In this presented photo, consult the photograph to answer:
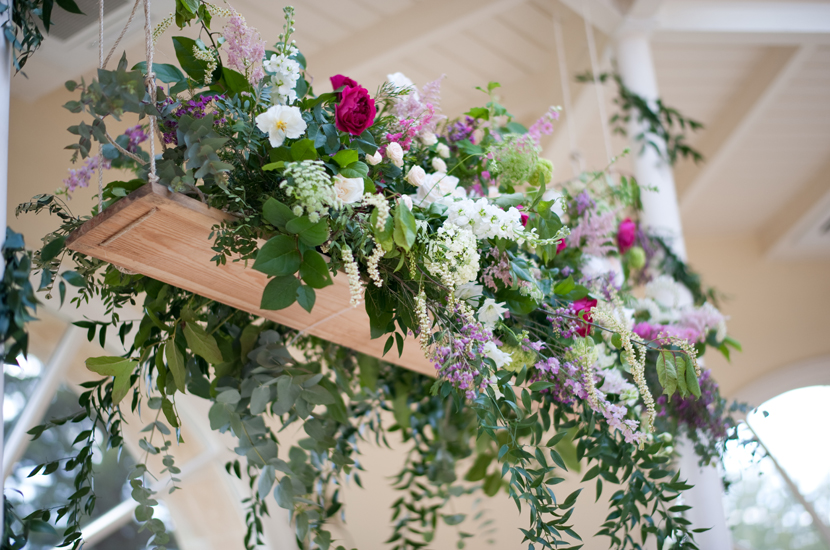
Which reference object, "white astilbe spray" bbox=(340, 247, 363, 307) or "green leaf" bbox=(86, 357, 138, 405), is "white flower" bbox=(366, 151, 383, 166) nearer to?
"white astilbe spray" bbox=(340, 247, 363, 307)

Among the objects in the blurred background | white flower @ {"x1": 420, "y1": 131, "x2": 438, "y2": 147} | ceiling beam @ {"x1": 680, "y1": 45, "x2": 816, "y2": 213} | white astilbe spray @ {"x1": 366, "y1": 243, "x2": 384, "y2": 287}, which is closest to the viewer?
Answer: white astilbe spray @ {"x1": 366, "y1": 243, "x2": 384, "y2": 287}

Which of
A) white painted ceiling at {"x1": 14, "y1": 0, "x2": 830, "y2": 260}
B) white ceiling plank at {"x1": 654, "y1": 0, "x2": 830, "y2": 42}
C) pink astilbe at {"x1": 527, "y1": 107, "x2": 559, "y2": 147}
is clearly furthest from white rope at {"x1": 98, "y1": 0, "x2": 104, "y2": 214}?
white ceiling plank at {"x1": 654, "y1": 0, "x2": 830, "y2": 42}

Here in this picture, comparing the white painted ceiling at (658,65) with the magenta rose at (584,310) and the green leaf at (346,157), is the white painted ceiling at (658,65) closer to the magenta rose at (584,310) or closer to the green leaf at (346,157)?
the green leaf at (346,157)

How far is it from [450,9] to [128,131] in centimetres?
212

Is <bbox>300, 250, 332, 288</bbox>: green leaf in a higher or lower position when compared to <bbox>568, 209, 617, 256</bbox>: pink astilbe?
lower

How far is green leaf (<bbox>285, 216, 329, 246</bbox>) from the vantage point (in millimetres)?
851

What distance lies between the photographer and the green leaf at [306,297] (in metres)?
0.88

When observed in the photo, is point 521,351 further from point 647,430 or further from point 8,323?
point 8,323

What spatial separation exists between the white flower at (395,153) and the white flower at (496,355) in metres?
0.33

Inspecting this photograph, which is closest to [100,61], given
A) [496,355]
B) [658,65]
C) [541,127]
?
[496,355]

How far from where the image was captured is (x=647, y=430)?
43.8 inches

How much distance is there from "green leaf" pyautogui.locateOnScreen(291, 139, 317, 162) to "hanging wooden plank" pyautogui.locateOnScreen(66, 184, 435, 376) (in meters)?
0.13

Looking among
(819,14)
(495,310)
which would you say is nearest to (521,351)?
(495,310)

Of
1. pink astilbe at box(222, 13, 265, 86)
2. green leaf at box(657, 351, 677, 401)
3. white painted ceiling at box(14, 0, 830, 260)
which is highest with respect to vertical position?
white painted ceiling at box(14, 0, 830, 260)
